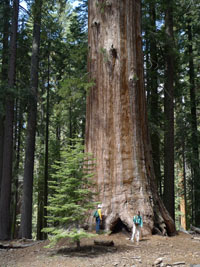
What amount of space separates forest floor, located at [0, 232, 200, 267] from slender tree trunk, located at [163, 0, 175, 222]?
15.4 feet

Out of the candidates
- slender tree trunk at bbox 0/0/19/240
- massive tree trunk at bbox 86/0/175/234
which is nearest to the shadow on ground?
massive tree trunk at bbox 86/0/175/234

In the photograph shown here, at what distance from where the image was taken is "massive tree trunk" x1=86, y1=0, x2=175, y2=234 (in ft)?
30.1

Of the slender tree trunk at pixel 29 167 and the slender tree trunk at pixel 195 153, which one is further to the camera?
the slender tree trunk at pixel 195 153

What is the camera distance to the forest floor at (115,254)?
679cm

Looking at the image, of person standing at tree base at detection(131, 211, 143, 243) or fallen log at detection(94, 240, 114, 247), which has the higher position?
person standing at tree base at detection(131, 211, 143, 243)

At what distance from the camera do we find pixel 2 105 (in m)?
14.5

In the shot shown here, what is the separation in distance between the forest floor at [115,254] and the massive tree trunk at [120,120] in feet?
2.19

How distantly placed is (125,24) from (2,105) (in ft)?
23.7

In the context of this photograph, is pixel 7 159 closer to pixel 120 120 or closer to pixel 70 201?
pixel 120 120

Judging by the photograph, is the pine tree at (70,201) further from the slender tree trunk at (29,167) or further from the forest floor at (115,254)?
the slender tree trunk at (29,167)

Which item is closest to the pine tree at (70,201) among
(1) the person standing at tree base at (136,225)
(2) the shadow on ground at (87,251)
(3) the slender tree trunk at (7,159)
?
(2) the shadow on ground at (87,251)

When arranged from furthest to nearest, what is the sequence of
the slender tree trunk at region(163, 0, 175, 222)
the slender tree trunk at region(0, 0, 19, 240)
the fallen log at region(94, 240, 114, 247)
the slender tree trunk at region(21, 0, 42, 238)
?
1. the slender tree trunk at region(21, 0, 42, 238)
2. the slender tree trunk at region(0, 0, 19, 240)
3. the slender tree trunk at region(163, 0, 175, 222)
4. the fallen log at region(94, 240, 114, 247)

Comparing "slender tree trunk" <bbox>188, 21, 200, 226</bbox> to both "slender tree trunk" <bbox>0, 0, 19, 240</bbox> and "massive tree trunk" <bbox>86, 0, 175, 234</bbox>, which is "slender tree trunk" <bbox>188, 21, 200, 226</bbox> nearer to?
"massive tree trunk" <bbox>86, 0, 175, 234</bbox>

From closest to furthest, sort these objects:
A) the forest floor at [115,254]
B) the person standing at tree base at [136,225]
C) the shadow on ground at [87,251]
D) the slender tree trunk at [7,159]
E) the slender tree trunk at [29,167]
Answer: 1. the forest floor at [115,254]
2. the shadow on ground at [87,251]
3. the person standing at tree base at [136,225]
4. the slender tree trunk at [7,159]
5. the slender tree trunk at [29,167]
